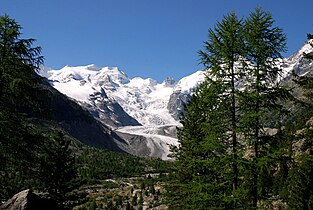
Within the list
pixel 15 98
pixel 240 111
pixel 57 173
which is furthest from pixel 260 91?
pixel 57 173

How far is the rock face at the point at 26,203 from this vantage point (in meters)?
14.5

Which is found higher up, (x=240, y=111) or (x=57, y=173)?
(x=240, y=111)

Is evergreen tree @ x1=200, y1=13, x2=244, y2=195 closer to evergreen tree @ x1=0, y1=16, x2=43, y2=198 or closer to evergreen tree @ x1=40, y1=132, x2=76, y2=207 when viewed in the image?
evergreen tree @ x1=0, y1=16, x2=43, y2=198

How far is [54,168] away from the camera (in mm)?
26938

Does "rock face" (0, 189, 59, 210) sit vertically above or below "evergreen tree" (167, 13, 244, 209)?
below

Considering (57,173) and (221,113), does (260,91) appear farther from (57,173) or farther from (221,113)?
(57,173)

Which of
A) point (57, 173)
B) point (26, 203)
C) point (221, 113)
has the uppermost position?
point (221, 113)

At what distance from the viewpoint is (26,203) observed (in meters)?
14.5

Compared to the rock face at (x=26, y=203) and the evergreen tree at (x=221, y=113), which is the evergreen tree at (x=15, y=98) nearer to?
the rock face at (x=26, y=203)

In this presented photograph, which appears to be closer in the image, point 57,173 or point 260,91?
point 260,91

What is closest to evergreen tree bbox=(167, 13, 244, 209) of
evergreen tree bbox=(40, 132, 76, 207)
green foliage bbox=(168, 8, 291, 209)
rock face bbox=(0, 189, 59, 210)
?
green foliage bbox=(168, 8, 291, 209)

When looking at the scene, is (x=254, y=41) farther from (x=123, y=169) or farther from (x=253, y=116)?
(x=123, y=169)

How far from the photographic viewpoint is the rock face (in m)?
14.5

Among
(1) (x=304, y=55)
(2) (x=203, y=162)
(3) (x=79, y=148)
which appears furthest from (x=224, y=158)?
(3) (x=79, y=148)
